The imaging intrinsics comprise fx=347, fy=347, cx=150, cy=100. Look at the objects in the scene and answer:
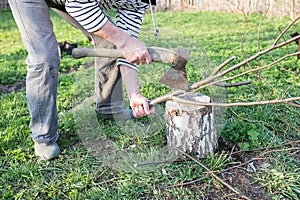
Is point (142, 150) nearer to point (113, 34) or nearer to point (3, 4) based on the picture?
point (113, 34)

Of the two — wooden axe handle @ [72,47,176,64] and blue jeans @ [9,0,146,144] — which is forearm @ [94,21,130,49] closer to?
wooden axe handle @ [72,47,176,64]

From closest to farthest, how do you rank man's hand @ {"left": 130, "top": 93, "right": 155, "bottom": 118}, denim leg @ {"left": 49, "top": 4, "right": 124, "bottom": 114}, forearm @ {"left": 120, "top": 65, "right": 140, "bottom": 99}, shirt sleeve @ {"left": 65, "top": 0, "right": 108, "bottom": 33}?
shirt sleeve @ {"left": 65, "top": 0, "right": 108, "bottom": 33}, man's hand @ {"left": 130, "top": 93, "right": 155, "bottom": 118}, forearm @ {"left": 120, "top": 65, "right": 140, "bottom": 99}, denim leg @ {"left": 49, "top": 4, "right": 124, "bottom": 114}

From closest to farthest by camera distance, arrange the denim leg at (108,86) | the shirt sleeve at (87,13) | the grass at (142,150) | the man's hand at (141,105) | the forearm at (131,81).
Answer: the shirt sleeve at (87,13) < the grass at (142,150) < the man's hand at (141,105) < the forearm at (131,81) < the denim leg at (108,86)

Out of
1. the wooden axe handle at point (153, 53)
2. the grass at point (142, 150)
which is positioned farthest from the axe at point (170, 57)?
the grass at point (142, 150)

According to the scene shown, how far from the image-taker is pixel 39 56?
214 cm

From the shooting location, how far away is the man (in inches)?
75.9

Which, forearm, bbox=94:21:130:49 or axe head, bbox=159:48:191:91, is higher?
forearm, bbox=94:21:130:49

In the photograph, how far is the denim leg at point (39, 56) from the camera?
2.11 metres

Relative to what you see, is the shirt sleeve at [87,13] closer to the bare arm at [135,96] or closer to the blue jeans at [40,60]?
the blue jeans at [40,60]

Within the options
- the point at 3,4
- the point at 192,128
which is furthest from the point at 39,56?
the point at 3,4

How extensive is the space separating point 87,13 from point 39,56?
1.54 ft

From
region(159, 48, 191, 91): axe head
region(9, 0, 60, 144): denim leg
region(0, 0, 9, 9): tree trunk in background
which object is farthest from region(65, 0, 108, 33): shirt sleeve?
region(0, 0, 9, 9): tree trunk in background

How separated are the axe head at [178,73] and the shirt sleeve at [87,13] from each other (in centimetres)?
45

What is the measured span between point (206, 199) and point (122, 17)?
1.30 meters
